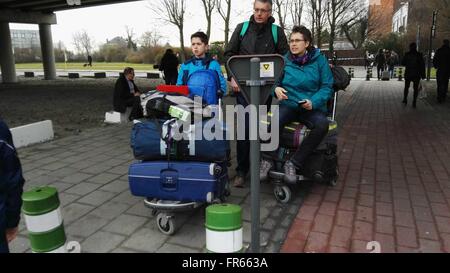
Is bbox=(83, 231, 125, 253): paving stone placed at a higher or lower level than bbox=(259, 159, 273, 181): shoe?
lower

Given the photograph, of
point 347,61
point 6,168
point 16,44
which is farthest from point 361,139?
point 16,44

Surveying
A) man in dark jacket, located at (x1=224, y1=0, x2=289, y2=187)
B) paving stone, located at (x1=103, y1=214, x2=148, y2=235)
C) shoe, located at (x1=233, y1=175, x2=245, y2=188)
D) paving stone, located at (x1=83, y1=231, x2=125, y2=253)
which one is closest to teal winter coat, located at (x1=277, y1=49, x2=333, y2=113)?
man in dark jacket, located at (x1=224, y1=0, x2=289, y2=187)

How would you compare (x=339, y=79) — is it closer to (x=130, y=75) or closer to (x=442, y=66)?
(x=130, y=75)

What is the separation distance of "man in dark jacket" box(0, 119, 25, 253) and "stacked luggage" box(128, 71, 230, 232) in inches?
57.7

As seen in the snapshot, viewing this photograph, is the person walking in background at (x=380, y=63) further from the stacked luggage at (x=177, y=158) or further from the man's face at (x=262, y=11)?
the stacked luggage at (x=177, y=158)

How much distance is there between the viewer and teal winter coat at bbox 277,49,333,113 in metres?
4.24

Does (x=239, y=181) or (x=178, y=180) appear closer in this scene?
(x=178, y=180)

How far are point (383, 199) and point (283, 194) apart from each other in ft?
3.74

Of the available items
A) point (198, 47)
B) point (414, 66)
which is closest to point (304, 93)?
point (198, 47)

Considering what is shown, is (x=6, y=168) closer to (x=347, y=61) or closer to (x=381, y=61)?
(x=381, y=61)

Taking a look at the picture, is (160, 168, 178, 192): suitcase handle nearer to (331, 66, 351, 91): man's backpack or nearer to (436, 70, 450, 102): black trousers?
(331, 66, 351, 91): man's backpack

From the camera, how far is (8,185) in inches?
78.9

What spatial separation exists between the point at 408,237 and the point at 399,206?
753 millimetres

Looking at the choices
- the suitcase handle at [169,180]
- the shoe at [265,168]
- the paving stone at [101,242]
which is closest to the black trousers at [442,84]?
the shoe at [265,168]
